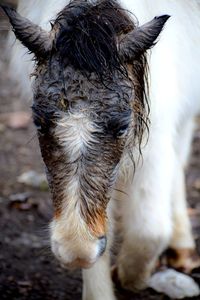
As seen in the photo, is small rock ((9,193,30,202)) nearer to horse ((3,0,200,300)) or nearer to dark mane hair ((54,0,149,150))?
horse ((3,0,200,300))

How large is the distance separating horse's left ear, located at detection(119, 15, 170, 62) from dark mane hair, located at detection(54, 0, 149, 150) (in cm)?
4

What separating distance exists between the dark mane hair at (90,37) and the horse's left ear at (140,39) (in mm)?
49

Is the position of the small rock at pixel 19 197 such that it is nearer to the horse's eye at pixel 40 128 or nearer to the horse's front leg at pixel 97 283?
the horse's front leg at pixel 97 283

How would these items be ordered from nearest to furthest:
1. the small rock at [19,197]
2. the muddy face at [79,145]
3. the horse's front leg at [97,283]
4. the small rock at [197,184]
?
Answer: the muddy face at [79,145] → the horse's front leg at [97,283] → the small rock at [19,197] → the small rock at [197,184]

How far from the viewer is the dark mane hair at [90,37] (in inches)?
166

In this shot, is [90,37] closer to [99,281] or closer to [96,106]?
[96,106]

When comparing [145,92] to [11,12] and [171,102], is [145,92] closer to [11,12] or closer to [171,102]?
[171,102]

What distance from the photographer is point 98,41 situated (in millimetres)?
4285

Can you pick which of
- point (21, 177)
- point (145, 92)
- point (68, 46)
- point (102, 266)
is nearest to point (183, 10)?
point (145, 92)

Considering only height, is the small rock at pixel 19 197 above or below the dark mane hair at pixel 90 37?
below

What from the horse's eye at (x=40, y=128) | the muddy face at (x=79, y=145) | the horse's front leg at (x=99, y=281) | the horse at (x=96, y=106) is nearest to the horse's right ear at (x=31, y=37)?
the horse at (x=96, y=106)

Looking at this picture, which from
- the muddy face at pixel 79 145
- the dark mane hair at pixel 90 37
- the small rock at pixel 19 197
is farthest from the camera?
the small rock at pixel 19 197

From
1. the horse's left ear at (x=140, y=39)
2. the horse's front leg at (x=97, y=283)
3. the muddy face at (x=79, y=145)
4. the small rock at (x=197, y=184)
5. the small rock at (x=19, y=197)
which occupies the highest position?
the horse's left ear at (x=140, y=39)

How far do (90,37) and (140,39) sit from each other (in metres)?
0.26
